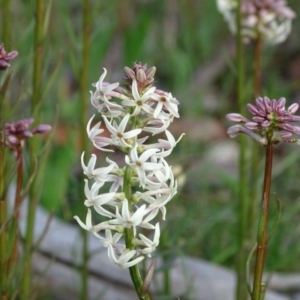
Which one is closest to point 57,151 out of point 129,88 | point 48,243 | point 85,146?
point 48,243

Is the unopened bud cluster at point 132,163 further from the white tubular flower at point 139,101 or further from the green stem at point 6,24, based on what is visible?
the green stem at point 6,24

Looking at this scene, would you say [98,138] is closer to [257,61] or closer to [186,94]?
[257,61]

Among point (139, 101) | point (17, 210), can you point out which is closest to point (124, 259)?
point (139, 101)

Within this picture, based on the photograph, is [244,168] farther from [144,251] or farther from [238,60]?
[144,251]

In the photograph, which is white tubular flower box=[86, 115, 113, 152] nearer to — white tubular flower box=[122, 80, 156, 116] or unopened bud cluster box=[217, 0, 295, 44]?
white tubular flower box=[122, 80, 156, 116]

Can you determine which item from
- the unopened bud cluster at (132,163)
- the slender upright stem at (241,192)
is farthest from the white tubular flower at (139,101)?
the slender upright stem at (241,192)

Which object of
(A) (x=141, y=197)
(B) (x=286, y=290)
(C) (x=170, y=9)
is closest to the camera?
(A) (x=141, y=197)

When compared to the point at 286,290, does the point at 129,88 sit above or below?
above

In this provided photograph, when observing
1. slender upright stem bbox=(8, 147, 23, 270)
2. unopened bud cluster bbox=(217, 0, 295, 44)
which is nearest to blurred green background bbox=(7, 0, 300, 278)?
unopened bud cluster bbox=(217, 0, 295, 44)
